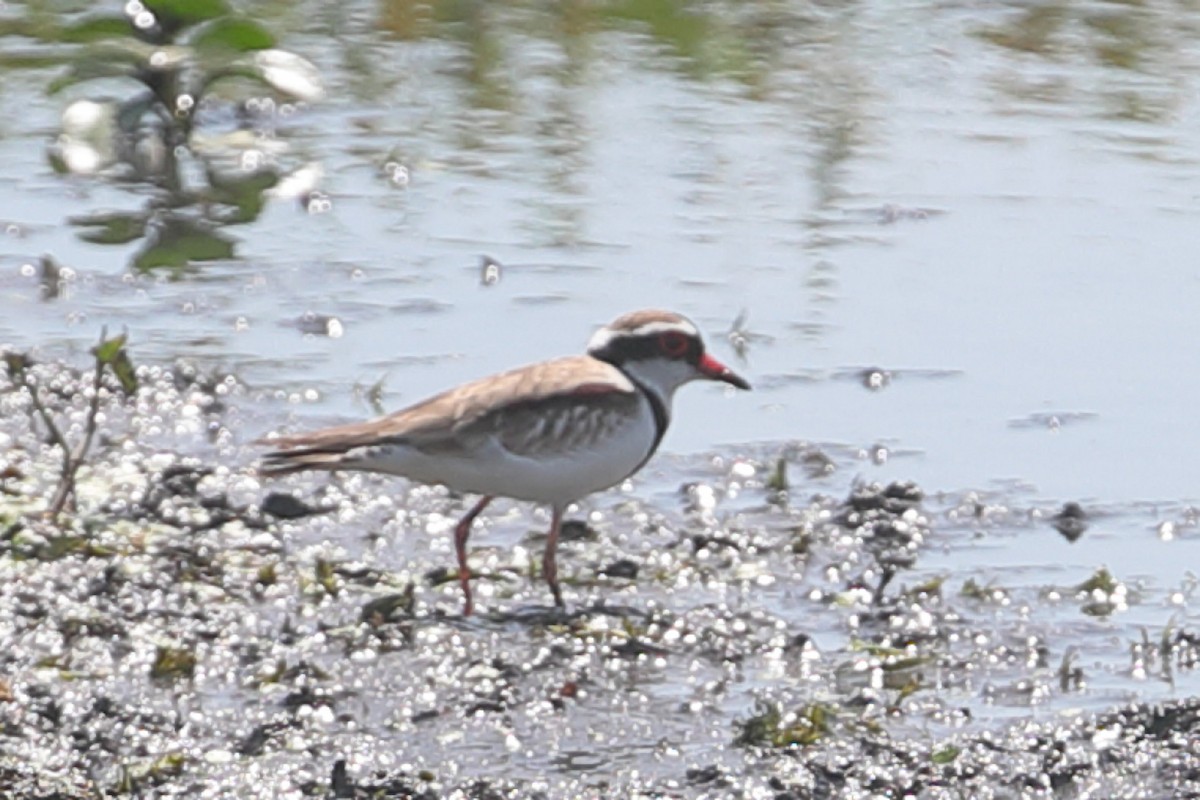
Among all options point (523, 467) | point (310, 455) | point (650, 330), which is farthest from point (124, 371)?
point (650, 330)

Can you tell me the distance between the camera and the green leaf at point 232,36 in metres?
11.7

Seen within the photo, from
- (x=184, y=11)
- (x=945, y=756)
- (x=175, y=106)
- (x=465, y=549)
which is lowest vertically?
(x=175, y=106)

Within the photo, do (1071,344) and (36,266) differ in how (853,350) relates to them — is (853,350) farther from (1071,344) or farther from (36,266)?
(36,266)

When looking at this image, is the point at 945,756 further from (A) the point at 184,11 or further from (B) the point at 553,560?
(A) the point at 184,11

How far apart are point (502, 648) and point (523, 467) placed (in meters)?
0.55

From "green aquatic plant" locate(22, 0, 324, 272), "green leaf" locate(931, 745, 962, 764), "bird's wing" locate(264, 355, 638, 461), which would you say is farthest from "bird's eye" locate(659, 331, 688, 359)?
"green aquatic plant" locate(22, 0, 324, 272)

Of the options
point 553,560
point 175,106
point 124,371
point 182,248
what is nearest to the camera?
point 553,560

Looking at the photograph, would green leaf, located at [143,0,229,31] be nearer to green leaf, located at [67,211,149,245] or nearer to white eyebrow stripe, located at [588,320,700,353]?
→ green leaf, located at [67,211,149,245]

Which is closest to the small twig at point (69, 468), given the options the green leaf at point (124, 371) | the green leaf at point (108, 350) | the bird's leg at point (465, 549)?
the green leaf at point (108, 350)

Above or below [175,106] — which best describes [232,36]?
above

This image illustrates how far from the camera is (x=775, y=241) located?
1073cm

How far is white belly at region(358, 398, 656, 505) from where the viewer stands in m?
7.11

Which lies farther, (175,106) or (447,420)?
(175,106)

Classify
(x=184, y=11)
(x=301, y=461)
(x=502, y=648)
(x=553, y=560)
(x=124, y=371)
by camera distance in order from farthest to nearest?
1. (x=184, y=11)
2. (x=124, y=371)
3. (x=553, y=560)
4. (x=301, y=461)
5. (x=502, y=648)
